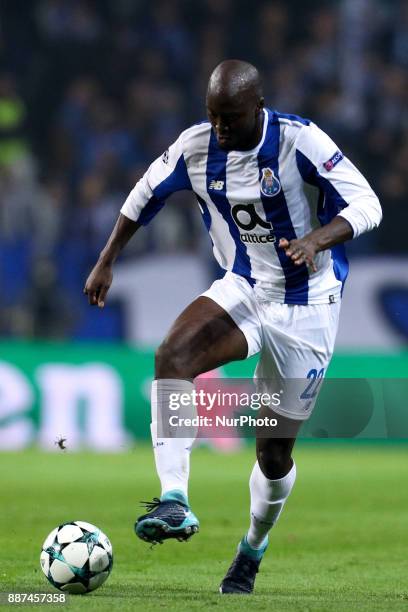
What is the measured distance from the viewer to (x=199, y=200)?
5.71 meters

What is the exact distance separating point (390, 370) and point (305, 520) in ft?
15.7

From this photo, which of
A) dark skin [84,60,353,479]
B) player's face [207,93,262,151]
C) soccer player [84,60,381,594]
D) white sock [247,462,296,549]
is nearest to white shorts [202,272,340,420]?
soccer player [84,60,381,594]

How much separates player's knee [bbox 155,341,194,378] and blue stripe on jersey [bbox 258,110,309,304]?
728 mm

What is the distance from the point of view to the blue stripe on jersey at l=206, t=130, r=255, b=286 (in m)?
5.52

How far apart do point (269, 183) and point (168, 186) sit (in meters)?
0.50

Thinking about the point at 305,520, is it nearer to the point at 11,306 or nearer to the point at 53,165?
the point at 11,306

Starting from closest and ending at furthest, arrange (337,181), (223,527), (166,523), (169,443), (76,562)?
1. (166,523)
2. (169,443)
3. (76,562)
4. (337,181)
5. (223,527)

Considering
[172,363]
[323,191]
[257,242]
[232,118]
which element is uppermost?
[232,118]

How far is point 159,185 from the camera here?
5699 millimetres

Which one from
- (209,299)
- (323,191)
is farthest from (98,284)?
(323,191)

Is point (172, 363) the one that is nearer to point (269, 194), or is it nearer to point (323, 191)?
point (269, 194)

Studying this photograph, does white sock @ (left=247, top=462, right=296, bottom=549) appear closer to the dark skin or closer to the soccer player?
the soccer player

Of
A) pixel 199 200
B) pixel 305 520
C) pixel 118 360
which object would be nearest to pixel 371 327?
pixel 118 360

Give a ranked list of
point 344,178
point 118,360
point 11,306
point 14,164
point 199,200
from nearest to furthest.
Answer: point 344,178, point 199,200, point 118,360, point 11,306, point 14,164
